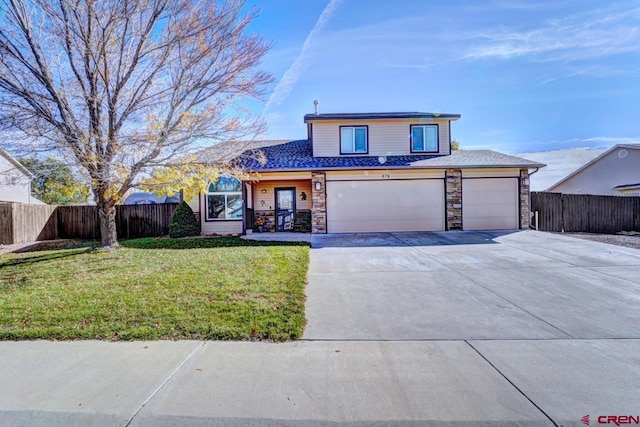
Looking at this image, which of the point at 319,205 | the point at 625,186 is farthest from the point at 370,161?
the point at 625,186

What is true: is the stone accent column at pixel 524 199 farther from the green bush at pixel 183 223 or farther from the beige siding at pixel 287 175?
the green bush at pixel 183 223

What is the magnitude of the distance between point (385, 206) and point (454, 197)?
9.21 feet

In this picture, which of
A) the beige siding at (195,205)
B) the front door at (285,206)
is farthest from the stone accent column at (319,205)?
the beige siding at (195,205)

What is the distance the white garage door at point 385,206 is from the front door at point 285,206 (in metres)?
1.97

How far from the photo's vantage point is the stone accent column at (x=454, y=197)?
12.9m

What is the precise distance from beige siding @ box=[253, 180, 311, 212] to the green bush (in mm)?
2759

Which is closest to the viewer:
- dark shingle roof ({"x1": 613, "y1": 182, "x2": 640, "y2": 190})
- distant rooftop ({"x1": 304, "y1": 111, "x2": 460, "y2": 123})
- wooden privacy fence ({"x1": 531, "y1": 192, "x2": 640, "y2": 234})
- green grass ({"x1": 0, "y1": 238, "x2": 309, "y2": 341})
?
green grass ({"x1": 0, "y1": 238, "x2": 309, "y2": 341})

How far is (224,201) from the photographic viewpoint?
13.7 m

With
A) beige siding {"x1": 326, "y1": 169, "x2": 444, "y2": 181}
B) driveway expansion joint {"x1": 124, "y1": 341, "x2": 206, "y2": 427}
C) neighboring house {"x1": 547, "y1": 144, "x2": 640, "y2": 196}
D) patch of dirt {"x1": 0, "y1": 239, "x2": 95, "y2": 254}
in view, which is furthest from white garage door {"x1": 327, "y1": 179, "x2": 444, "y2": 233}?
neighboring house {"x1": 547, "y1": 144, "x2": 640, "y2": 196}

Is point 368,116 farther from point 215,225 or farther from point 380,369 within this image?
point 380,369

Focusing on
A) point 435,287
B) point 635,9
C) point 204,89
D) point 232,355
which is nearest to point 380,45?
point 204,89

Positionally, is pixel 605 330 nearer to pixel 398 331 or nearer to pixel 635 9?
pixel 398 331

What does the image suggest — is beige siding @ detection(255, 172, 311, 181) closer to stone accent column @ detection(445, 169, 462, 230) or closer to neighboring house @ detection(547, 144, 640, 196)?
stone accent column @ detection(445, 169, 462, 230)

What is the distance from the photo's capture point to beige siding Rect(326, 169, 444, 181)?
1287cm
